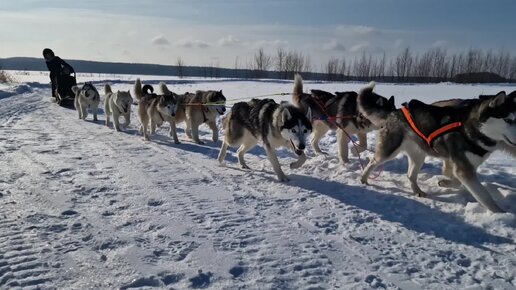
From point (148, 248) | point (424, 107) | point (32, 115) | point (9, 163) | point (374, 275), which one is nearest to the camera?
point (374, 275)

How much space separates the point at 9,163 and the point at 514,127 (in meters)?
6.37

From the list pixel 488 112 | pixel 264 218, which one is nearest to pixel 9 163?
pixel 264 218

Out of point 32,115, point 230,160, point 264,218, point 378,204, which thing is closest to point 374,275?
point 264,218

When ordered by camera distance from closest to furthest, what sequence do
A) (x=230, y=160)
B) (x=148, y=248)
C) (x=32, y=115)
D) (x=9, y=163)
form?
1. (x=148, y=248)
2. (x=9, y=163)
3. (x=230, y=160)
4. (x=32, y=115)

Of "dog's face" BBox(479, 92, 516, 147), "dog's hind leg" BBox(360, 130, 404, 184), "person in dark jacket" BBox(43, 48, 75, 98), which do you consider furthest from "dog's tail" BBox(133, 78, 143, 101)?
"dog's face" BBox(479, 92, 516, 147)

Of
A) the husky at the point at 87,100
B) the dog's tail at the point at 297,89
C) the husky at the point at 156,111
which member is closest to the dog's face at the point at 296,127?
the dog's tail at the point at 297,89

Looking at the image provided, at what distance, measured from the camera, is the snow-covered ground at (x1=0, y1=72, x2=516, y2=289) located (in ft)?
9.66

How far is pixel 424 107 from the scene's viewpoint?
4.77 meters

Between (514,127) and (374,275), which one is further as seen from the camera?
(514,127)

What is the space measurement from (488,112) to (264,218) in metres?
2.46

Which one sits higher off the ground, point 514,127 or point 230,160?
point 514,127

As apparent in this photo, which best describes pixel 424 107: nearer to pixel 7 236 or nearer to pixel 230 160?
pixel 230 160

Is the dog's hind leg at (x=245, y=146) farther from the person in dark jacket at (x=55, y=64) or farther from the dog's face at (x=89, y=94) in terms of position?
the person in dark jacket at (x=55, y=64)

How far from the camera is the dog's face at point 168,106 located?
8.49m
